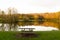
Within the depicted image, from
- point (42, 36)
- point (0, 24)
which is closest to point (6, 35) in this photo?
point (42, 36)

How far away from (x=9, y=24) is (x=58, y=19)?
17.1 ft

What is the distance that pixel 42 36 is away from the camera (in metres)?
10.4

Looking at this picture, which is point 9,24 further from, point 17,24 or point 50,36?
point 50,36

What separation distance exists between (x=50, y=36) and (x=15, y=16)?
8.13 metres

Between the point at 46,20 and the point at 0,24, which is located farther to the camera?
the point at 46,20

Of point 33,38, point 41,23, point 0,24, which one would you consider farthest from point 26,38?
point 41,23

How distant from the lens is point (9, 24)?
1800 cm

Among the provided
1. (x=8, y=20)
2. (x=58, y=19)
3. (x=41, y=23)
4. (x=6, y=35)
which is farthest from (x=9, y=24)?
(x=6, y=35)

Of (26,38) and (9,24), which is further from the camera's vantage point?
(9,24)

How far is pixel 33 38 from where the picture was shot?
9.96 m

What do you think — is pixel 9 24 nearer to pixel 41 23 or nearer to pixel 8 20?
pixel 8 20

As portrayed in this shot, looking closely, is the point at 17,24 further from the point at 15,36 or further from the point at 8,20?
the point at 15,36

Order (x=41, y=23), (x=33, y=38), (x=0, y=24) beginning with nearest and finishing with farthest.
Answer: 1. (x=33, y=38)
2. (x=0, y=24)
3. (x=41, y=23)

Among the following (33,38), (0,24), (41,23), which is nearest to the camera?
(33,38)
